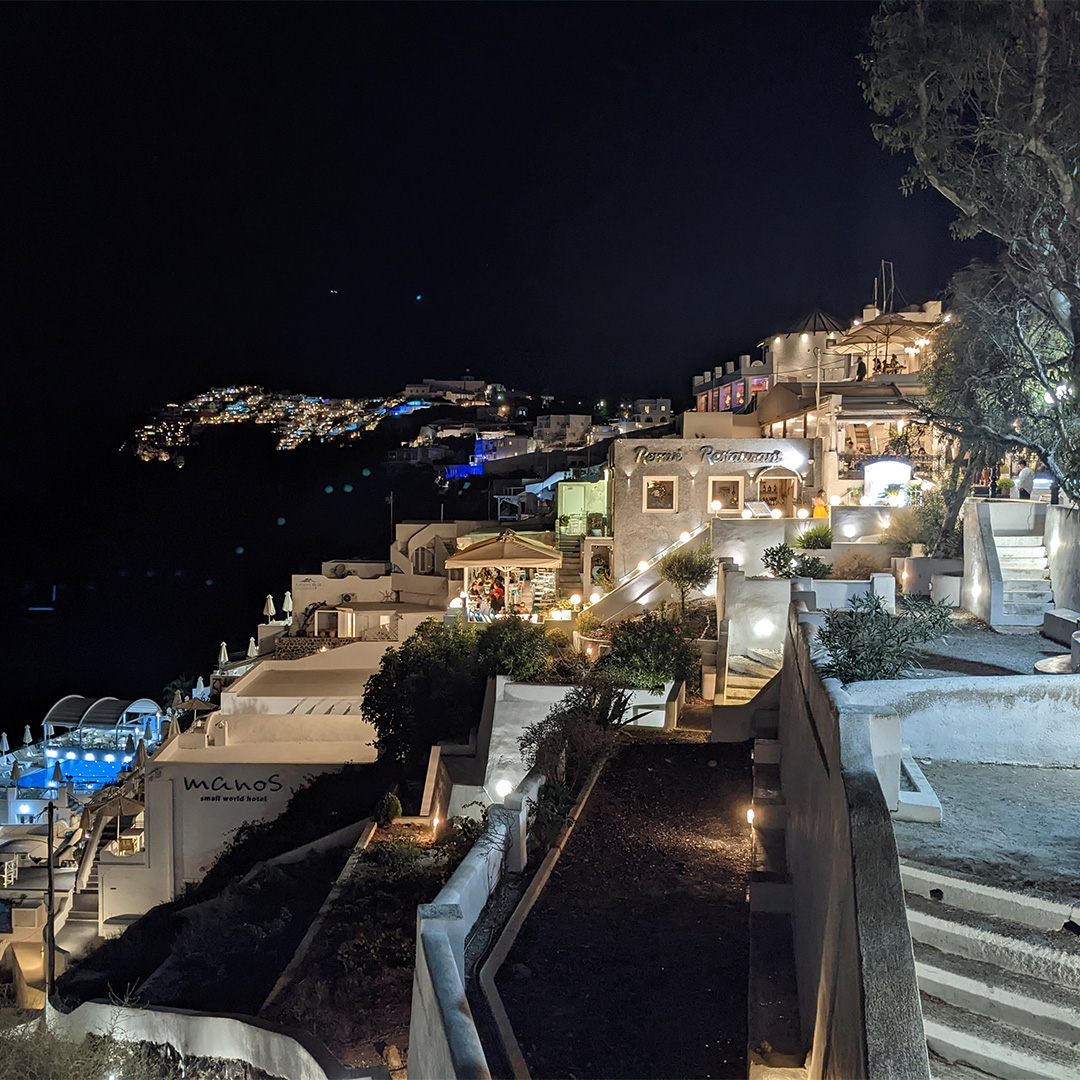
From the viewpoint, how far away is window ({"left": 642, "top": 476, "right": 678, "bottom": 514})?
20594 mm

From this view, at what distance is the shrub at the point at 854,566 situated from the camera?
15859 millimetres

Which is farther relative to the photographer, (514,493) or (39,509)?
(39,509)

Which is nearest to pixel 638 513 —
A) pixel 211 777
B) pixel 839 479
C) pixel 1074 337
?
pixel 839 479

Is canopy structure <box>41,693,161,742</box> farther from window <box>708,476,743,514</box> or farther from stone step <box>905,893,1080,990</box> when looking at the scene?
stone step <box>905,893,1080,990</box>

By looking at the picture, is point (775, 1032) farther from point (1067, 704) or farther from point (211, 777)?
point (211, 777)

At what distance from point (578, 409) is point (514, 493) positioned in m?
48.6

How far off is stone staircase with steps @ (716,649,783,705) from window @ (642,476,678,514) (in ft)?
23.4

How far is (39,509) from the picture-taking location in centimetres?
8962

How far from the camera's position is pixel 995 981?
4.29 meters

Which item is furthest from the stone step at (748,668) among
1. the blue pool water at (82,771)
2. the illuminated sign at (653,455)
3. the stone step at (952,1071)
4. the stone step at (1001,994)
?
the blue pool water at (82,771)

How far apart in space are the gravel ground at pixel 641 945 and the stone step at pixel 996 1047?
1525 millimetres

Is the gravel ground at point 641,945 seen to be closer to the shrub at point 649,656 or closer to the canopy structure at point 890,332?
the shrub at point 649,656

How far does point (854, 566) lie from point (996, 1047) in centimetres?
1270

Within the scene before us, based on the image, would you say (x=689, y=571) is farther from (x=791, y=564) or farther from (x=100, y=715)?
(x=100, y=715)
